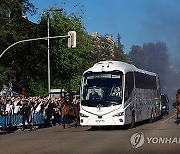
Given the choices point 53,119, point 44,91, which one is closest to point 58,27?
point 44,91

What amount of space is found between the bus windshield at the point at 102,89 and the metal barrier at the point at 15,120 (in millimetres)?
4012

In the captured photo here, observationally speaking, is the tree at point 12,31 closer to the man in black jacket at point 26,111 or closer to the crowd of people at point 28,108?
the crowd of people at point 28,108

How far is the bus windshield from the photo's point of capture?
25.2 meters

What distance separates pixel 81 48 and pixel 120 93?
4026cm

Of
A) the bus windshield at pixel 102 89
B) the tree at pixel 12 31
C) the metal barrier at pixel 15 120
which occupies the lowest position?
the metal barrier at pixel 15 120

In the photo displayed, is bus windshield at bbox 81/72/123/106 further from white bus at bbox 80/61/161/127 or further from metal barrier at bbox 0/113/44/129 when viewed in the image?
metal barrier at bbox 0/113/44/129

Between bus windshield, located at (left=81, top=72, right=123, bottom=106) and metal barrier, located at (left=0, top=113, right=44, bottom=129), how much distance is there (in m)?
4.01

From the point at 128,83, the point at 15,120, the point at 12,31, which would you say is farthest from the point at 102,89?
the point at 12,31

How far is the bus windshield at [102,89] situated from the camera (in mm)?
25156

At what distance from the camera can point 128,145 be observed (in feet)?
54.3

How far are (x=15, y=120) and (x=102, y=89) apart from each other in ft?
17.1

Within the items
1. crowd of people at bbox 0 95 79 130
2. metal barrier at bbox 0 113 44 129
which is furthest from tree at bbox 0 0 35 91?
metal barrier at bbox 0 113 44 129

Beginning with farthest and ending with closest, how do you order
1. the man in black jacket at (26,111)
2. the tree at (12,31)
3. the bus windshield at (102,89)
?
1. the tree at (12,31)
2. the man in black jacket at (26,111)
3. the bus windshield at (102,89)

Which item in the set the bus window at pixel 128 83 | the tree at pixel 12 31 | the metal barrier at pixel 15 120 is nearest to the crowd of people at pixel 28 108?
the metal barrier at pixel 15 120
